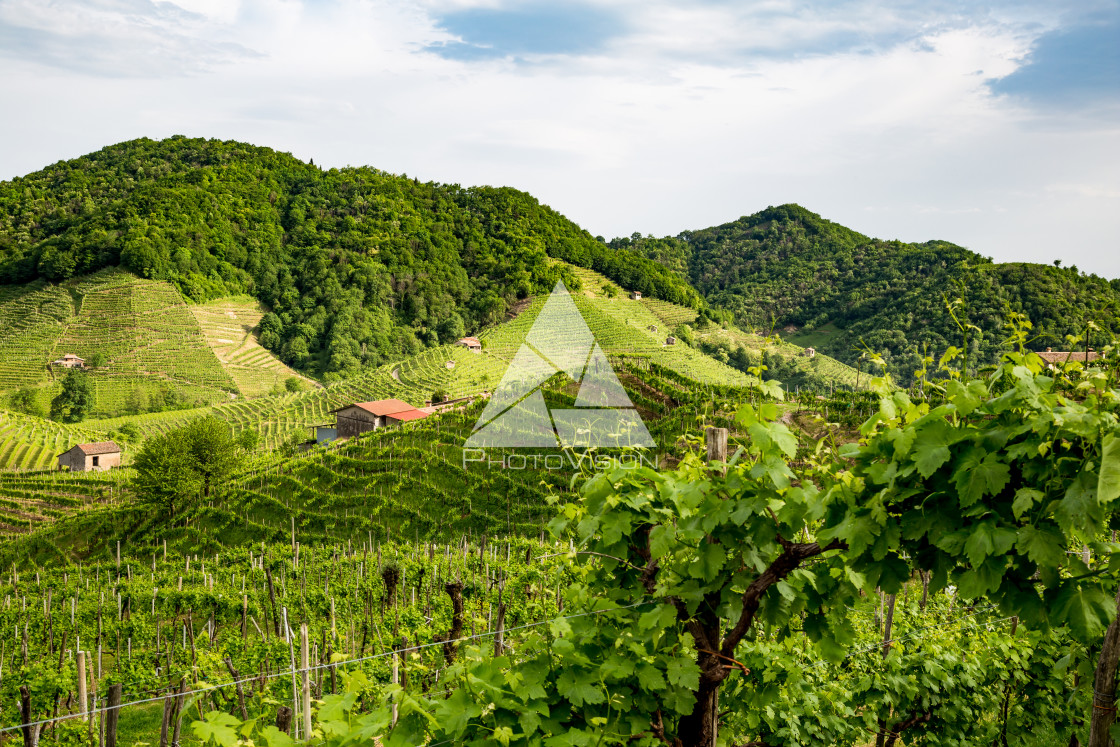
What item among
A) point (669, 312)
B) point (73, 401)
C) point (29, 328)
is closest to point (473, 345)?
point (669, 312)

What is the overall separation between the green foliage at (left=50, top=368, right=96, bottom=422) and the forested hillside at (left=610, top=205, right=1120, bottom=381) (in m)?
52.0

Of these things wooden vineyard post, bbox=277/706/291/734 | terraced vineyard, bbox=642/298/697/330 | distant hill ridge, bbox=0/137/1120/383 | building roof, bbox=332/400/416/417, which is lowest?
building roof, bbox=332/400/416/417

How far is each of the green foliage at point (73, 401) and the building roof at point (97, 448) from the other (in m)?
15.9

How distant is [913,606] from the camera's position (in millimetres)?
6754

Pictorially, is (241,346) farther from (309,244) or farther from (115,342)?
(309,244)

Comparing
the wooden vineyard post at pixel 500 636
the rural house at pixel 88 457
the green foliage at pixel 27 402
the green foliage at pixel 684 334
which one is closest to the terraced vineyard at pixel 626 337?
the green foliage at pixel 684 334

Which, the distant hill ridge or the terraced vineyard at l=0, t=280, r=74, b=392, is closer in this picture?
the terraced vineyard at l=0, t=280, r=74, b=392

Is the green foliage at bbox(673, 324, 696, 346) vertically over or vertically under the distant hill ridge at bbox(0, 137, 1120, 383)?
under

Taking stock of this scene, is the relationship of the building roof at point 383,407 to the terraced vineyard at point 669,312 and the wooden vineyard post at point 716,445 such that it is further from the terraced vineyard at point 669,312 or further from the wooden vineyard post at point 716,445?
the wooden vineyard post at point 716,445


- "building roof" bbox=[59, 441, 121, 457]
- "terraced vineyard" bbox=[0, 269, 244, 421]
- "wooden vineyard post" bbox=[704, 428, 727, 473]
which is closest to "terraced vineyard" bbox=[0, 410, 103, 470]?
"building roof" bbox=[59, 441, 121, 457]

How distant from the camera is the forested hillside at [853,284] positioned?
1689 inches

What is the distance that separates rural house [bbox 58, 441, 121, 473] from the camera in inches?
1249

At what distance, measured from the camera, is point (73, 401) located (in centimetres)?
4628

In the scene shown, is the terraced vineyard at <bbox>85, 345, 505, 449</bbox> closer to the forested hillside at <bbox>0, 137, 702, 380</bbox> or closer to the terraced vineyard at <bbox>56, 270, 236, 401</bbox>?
the terraced vineyard at <bbox>56, 270, 236, 401</bbox>
